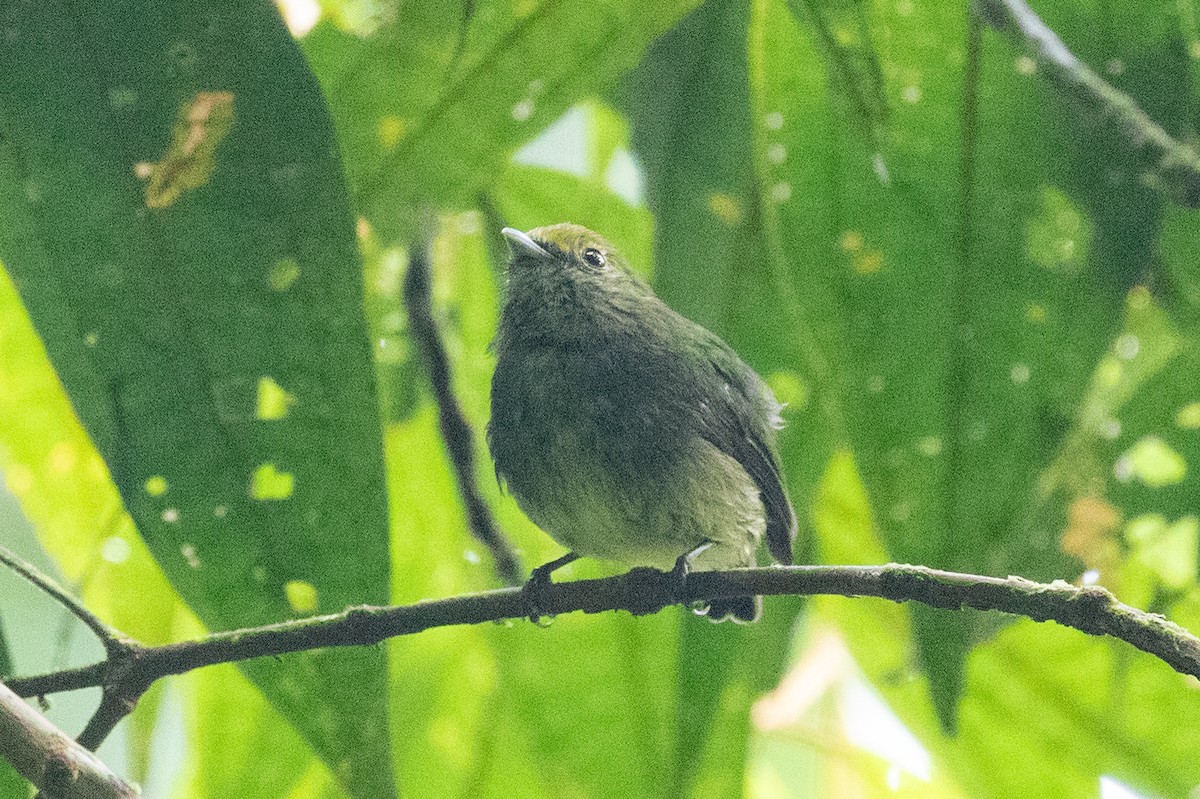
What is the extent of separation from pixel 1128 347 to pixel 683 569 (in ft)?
1.90

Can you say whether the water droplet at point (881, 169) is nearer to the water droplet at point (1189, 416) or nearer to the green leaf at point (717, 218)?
the green leaf at point (717, 218)

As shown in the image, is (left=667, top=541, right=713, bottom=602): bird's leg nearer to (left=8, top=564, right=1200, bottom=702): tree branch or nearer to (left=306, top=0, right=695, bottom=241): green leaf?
(left=8, top=564, right=1200, bottom=702): tree branch

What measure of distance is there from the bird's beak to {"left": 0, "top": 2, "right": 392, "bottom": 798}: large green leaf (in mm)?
189

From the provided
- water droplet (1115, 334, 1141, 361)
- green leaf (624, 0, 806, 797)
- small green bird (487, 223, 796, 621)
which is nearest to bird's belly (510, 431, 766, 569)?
small green bird (487, 223, 796, 621)

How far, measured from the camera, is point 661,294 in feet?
4.44

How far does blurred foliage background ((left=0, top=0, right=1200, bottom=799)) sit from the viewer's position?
1.18 meters

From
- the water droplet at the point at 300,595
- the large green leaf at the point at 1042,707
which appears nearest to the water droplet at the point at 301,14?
the water droplet at the point at 300,595

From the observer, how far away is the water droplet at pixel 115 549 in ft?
4.15

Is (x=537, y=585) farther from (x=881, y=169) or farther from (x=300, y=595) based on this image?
(x=881, y=169)

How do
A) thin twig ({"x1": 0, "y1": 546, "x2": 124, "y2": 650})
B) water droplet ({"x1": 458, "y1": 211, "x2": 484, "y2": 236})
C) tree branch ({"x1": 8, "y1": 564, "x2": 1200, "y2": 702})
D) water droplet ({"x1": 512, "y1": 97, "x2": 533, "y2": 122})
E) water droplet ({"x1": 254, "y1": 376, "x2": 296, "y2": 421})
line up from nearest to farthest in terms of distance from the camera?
tree branch ({"x1": 8, "y1": 564, "x2": 1200, "y2": 702}) < thin twig ({"x1": 0, "y1": 546, "x2": 124, "y2": 650}) < water droplet ({"x1": 254, "y1": 376, "x2": 296, "y2": 421}) < water droplet ({"x1": 512, "y1": 97, "x2": 533, "y2": 122}) < water droplet ({"x1": 458, "y1": 211, "x2": 484, "y2": 236})

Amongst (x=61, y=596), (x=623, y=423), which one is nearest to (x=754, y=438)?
(x=623, y=423)

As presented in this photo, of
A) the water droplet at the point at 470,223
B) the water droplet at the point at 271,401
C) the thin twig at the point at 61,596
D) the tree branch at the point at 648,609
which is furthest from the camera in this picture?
the water droplet at the point at 470,223

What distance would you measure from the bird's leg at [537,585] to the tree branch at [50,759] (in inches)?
15.4

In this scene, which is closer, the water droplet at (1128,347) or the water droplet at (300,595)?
the water droplet at (300,595)
